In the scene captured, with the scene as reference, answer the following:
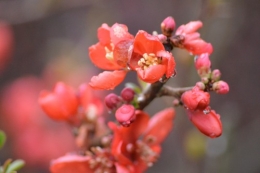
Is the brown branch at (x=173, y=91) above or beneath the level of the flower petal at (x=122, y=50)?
beneath

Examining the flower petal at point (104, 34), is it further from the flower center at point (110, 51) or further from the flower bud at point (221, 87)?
the flower bud at point (221, 87)

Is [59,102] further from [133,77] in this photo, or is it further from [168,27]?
[133,77]

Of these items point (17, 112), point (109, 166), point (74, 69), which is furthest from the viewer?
point (74, 69)

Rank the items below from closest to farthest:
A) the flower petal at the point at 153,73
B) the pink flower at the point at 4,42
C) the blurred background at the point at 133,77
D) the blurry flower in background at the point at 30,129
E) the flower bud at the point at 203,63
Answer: the flower petal at the point at 153,73 < the flower bud at the point at 203,63 < the blurred background at the point at 133,77 < the blurry flower in background at the point at 30,129 < the pink flower at the point at 4,42

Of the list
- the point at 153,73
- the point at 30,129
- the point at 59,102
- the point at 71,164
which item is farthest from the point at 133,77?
the point at 153,73

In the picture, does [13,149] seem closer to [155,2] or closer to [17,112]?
[17,112]

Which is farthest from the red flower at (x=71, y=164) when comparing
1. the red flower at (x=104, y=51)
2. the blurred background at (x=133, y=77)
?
the blurred background at (x=133, y=77)

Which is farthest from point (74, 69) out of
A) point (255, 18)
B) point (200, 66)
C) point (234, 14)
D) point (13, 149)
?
point (200, 66)

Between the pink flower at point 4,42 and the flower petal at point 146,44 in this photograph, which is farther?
the pink flower at point 4,42
